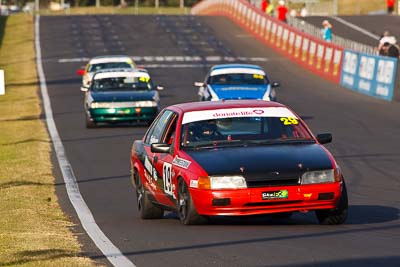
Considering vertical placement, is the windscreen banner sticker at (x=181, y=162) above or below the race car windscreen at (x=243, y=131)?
below

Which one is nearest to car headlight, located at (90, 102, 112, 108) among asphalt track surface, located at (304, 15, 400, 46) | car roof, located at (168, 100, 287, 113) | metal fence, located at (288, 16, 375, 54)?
car roof, located at (168, 100, 287, 113)

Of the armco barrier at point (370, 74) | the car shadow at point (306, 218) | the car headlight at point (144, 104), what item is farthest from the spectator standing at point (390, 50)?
the car shadow at point (306, 218)

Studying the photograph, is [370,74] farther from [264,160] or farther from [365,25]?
[365,25]

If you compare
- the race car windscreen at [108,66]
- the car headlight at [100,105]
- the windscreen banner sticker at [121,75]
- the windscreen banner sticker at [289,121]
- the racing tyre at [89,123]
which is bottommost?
the race car windscreen at [108,66]

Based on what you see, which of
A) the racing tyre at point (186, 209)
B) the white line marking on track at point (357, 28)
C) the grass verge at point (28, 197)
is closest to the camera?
the grass verge at point (28, 197)

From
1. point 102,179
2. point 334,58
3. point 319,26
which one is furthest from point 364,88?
point 319,26

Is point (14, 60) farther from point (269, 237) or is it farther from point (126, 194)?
point (269, 237)

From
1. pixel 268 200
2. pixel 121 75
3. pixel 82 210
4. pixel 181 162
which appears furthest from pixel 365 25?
pixel 268 200

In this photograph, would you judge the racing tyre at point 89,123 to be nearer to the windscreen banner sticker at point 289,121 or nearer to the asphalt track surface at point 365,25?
the windscreen banner sticker at point 289,121

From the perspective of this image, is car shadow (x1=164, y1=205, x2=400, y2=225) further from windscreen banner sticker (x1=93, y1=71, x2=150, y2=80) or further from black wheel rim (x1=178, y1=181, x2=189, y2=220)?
windscreen banner sticker (x1=93, y1=71, x2=150, y2=80)

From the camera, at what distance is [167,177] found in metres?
13.1

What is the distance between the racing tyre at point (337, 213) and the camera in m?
12.2

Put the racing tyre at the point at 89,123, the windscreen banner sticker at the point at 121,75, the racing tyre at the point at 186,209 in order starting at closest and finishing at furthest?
the racing tyre at the point at 186,209, the racing tyre at the point at 89,123, the windscreen banner sticker at the point at 121,75

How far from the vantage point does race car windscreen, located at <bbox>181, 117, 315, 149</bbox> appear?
13031 millimetres
